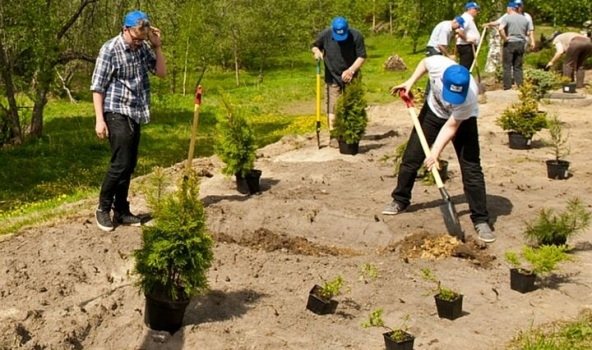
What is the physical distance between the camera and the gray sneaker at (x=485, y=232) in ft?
23.0

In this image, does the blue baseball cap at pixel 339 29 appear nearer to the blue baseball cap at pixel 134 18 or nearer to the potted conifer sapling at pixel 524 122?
the potted conifer sapling at pixel 524 122

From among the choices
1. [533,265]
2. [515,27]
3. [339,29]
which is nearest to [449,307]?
[533,265]

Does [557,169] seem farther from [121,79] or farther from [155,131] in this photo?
[155,131]

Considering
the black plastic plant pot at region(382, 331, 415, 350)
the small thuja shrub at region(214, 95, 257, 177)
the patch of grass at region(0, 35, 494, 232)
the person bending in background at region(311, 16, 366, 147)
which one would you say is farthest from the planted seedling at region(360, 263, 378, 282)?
the person bending in background at region(311, 16, 366, 147)

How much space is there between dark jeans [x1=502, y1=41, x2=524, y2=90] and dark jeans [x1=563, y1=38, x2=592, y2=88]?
184 cm

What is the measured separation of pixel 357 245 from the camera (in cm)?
729

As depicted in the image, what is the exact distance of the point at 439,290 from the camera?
5418 millimetres

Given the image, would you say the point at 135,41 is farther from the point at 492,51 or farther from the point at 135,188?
the point at 492,51

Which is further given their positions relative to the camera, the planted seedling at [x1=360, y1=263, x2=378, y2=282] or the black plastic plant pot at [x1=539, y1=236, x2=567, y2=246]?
the black plastic plant pot at [x1=539, y1=236, x2=567, y2=246]

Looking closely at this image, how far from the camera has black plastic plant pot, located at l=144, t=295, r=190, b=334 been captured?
4906 mm

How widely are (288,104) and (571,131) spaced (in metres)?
10.7

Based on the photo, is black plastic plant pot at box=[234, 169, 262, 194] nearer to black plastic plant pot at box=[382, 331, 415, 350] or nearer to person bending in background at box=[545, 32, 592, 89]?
black plastic plant pot at box=[382, 331, 415, 350]

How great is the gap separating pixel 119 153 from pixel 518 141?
6515 millimetres

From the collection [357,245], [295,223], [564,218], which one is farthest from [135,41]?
[564,218]
